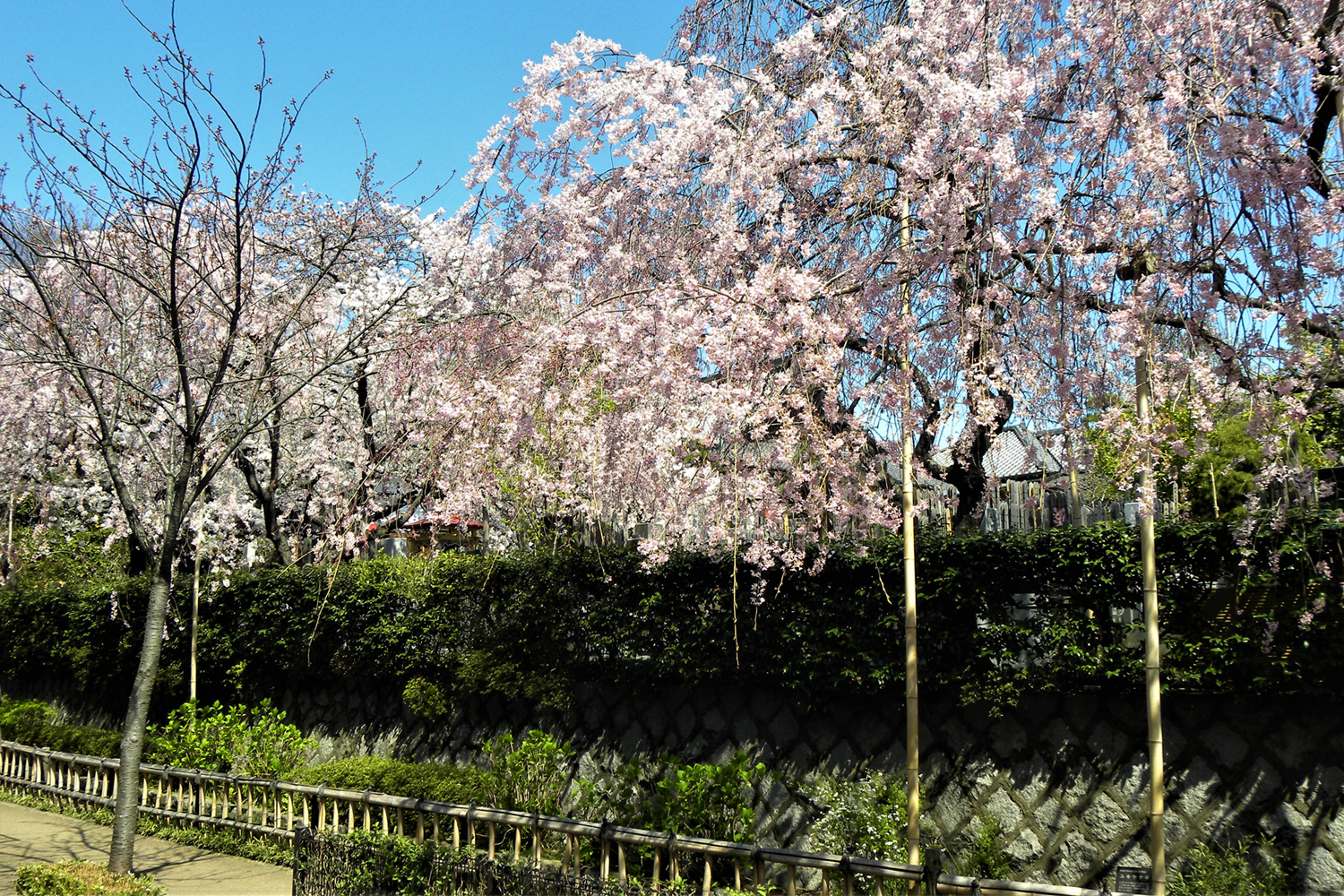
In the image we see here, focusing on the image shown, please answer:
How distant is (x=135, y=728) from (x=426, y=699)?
8.75 feet

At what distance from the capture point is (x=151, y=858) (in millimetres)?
7387

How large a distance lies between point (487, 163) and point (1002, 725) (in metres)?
5.39

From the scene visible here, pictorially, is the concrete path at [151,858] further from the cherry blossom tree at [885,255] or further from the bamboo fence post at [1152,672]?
the bamboo fence post at [1152,672]

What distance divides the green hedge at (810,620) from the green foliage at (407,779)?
89 centimetres

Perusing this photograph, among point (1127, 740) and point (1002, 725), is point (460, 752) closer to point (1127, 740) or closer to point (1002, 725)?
point (1002, 725)

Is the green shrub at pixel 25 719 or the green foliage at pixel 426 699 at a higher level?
the green foliage at pixel 426 699

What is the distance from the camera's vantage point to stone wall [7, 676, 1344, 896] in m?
5.17

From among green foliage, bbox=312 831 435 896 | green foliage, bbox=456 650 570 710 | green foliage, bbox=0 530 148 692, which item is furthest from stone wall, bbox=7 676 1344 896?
green foliage, bbox=0 530 148 692

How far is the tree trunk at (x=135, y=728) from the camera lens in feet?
20.1

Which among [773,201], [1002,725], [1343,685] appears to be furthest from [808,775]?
[773,201]

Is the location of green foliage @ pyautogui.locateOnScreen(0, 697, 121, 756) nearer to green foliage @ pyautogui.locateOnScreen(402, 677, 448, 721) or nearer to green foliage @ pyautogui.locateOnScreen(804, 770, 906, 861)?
green foliage @ pyautogui.locateOnScreen(402, 677, 448, 721)

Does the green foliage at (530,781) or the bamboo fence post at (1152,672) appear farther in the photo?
the green foliage at (530,781)

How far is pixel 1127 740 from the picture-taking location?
18.5ft

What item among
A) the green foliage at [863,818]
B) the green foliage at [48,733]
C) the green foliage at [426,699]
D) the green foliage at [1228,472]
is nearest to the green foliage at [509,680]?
the green foliage at [426,699]
